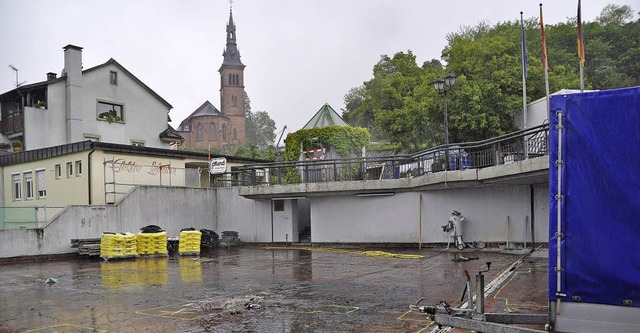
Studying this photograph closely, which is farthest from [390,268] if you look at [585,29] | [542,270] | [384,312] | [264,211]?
[585,29]

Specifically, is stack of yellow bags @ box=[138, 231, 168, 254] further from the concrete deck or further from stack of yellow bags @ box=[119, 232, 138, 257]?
the concrete deck

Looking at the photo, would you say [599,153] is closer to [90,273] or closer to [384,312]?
[384,312]

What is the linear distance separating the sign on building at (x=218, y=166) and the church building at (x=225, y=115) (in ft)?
223

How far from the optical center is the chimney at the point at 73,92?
35781 mm

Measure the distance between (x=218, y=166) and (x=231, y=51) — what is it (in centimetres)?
8870

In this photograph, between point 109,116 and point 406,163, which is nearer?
point 406,163

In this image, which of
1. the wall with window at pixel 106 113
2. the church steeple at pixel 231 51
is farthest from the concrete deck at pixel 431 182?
the church steeple at pixel 231 51

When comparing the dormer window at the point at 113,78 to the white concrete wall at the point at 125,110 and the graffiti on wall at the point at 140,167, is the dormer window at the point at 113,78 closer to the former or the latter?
the white concrete wall at the point at 125,110

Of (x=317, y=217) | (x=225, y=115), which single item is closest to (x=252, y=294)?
(x=317, y=217)

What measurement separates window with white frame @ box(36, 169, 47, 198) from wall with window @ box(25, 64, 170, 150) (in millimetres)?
7884

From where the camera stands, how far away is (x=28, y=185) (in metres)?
29.7

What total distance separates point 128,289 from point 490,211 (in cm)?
1528

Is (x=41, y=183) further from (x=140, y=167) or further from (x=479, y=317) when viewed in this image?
(x=479, y=317)

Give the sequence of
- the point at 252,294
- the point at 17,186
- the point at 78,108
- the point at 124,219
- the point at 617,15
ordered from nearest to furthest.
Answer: the point at 252,294, the point at 124,219, the point at 17,186, the point at 78,108, the point at 617,15
